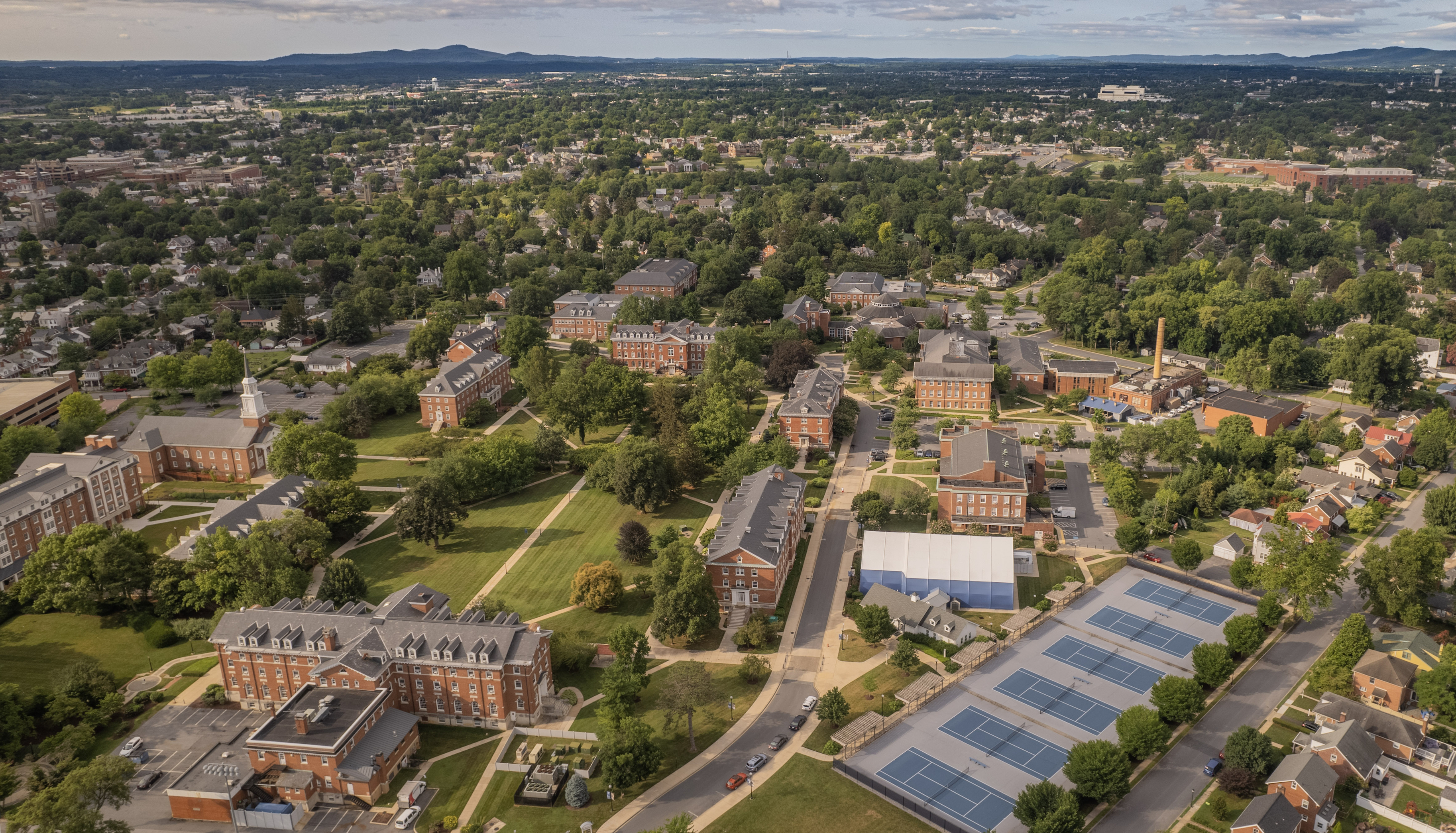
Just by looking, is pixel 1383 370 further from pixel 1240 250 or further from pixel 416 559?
pixel 416 559

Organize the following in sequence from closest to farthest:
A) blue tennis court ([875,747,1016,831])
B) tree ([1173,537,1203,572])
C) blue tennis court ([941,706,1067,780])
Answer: blue tennis court ([875,747,1016,831]) → blue tennis court ([941,706,1067,780]) → tree ([1173,537,1203,572])

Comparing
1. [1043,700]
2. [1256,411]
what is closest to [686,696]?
[1043,700]

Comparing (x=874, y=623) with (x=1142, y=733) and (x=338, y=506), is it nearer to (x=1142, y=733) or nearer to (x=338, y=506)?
(x=1142, y=733)

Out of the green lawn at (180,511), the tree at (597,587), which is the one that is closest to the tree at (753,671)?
Result: the tree at (597,587)

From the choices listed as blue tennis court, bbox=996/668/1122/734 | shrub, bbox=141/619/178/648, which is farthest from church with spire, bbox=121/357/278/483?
blue tennis court, bbox=996/668/1122/734

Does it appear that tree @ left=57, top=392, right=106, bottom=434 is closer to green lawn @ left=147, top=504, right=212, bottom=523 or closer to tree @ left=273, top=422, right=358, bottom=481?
green lawn @ left=147, top=504, right=212, bottom=523

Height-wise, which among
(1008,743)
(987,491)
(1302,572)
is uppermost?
(987,491)
